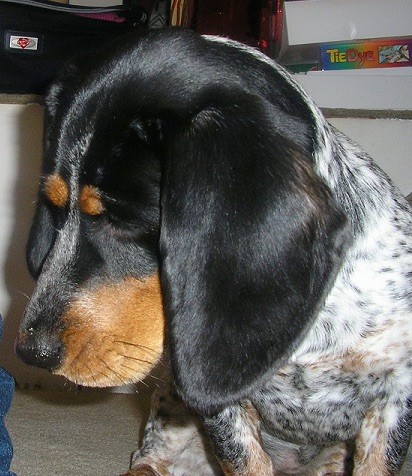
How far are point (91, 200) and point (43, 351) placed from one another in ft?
0.83

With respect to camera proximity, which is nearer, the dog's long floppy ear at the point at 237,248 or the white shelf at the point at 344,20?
the dog's long floppy ear at the point at 237,248

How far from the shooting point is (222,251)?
1021 millimetres

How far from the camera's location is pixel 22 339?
119 centimetres

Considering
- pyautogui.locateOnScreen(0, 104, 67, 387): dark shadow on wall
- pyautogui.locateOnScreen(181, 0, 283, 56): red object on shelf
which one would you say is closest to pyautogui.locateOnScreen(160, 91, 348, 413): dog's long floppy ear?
pyautogui.locateOnScreen(0, 104, 67, 387): dark shadow on wall

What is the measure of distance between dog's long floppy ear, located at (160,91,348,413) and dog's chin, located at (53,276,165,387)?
11cm

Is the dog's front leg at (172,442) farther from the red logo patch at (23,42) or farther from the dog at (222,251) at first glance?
the red logo patch at (23,42)

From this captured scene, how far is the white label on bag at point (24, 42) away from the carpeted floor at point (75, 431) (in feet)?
3.51

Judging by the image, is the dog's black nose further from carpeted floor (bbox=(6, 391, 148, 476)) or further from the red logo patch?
the red logo patch

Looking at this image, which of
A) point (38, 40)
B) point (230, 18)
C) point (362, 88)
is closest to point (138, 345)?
point (38, 40)

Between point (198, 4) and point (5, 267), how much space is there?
51.7 inches

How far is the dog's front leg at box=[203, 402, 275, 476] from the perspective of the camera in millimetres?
1523

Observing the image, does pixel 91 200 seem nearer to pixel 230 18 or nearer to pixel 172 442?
pixel 172 442

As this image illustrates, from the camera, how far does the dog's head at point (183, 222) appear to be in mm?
1023

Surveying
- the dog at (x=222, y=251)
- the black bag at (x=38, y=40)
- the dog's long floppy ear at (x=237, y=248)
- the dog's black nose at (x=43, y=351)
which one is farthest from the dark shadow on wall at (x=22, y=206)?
the dog's long floppy ear at (x=237, y=248)
